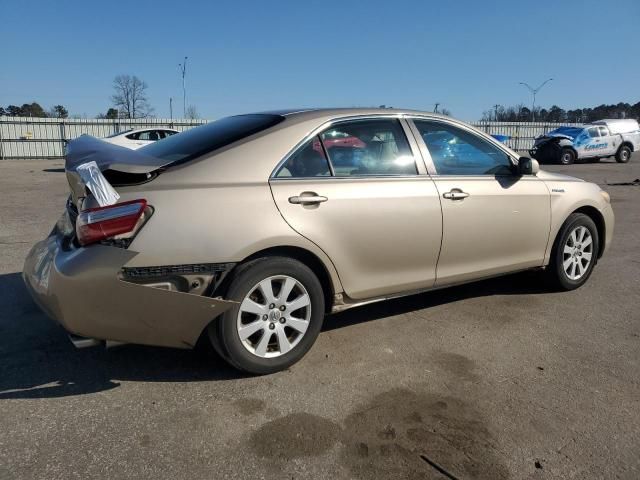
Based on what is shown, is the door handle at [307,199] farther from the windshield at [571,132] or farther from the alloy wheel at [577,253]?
the windshield at [571,132]

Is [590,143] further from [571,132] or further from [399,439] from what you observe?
[399,439]

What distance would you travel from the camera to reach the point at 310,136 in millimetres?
3561

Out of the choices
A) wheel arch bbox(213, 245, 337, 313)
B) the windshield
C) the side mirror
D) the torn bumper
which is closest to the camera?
the torn bumper

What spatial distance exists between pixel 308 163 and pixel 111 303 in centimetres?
146

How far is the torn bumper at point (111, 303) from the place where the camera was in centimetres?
284

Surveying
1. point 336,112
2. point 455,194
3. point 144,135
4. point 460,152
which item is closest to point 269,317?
point 336,112

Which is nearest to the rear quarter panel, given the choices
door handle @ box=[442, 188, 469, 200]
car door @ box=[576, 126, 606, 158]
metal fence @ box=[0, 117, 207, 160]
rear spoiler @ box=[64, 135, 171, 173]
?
rear spoiler @ box=[64, 135, 171, 173]

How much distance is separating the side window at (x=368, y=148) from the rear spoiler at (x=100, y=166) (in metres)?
1.11

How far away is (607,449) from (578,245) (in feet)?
9.01

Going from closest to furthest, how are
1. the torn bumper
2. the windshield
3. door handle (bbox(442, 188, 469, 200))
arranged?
the torn bumper, door handle (bbox(442, 188, 469, 200)), the windshield

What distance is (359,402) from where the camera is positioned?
3047mm

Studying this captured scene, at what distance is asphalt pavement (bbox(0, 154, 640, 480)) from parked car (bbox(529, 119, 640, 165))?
20.9 meters

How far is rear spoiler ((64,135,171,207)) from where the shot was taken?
292 cm

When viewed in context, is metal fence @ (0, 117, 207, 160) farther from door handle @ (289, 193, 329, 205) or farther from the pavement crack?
the pavement crack
